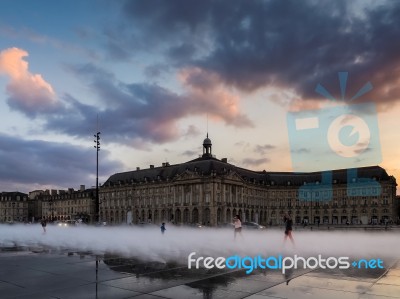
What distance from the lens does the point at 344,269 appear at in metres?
12.8

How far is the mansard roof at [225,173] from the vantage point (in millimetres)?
115750

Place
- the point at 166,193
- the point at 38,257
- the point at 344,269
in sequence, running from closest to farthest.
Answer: the point at 344,269, the point at 38,257, the point at 166,193

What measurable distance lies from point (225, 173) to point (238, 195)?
1070 cm

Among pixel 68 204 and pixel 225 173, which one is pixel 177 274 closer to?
pixel 225 173

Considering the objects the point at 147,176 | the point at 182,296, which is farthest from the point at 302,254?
the point at 147,176

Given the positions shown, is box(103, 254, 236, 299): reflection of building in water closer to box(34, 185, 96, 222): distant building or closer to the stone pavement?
the stone pavement

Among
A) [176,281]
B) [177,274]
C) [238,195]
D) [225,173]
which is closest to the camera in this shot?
[176,281]

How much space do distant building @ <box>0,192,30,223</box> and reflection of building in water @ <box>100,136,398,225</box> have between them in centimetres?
5162

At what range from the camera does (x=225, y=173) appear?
113 meters

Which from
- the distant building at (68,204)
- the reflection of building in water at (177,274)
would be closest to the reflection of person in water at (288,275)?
the reflection of building in water at (177,274)

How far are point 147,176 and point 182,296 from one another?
128 m

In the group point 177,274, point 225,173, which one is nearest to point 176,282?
point 177,274

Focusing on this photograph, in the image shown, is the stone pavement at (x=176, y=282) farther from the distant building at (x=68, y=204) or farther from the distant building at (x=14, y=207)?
the distant building at (x=14, y=207)

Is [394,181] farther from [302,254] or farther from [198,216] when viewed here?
[302,254]
